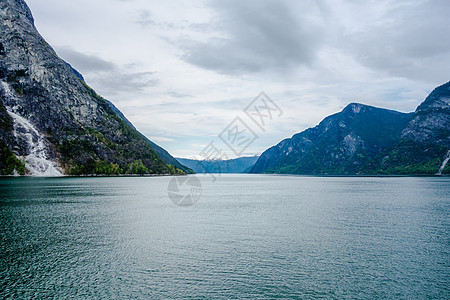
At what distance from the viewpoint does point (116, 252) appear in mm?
30953

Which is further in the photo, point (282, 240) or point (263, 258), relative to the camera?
point (282, 240)

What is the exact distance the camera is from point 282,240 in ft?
117

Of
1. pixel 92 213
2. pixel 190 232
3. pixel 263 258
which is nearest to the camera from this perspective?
pixel 263 258

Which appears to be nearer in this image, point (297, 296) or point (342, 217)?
point (297, 296)

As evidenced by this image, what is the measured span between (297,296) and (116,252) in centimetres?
1958

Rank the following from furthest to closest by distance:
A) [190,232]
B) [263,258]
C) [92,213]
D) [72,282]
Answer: [92,213] < [190,232] < [263,258] < [72,282]

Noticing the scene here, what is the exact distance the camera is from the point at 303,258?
94.5 ft

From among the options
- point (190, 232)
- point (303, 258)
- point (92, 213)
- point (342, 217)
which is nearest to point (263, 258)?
point (303, 258)

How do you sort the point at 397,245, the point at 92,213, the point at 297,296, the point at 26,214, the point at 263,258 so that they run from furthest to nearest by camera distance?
the point at 92,213 < the point at 26,214 < the point at 397,245 < the point at 263,258 < the point at 297,296

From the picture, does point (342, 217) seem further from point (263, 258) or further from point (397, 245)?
point (263, 258)

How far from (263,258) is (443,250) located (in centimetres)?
2018

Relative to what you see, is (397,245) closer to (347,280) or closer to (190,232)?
(347,280)

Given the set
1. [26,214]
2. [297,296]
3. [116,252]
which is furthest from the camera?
[26,214]

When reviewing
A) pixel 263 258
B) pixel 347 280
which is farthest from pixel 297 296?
pixel 263 258
